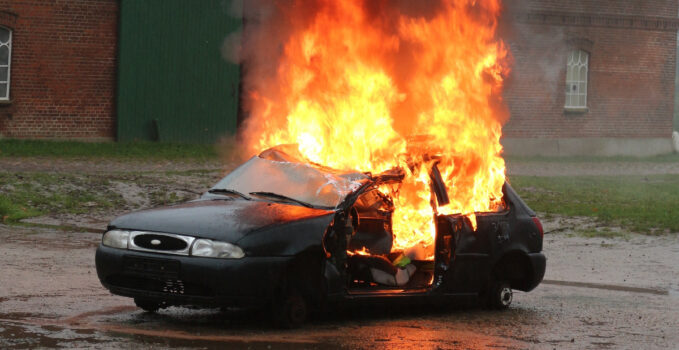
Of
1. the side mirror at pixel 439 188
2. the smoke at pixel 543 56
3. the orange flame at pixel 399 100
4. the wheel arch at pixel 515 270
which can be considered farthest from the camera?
the smoke at pixel 543 56

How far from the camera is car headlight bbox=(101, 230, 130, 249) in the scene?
29.5ft

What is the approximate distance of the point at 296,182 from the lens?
10016mm

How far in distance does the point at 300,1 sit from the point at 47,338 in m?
4.77

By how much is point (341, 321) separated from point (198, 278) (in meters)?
1.65

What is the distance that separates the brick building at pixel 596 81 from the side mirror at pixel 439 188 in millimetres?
23567

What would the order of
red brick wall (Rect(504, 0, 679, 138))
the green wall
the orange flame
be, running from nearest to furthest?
1. the orange flame
2. the green wall
3. red brick wall (Rect(504, 0, 679, 138))

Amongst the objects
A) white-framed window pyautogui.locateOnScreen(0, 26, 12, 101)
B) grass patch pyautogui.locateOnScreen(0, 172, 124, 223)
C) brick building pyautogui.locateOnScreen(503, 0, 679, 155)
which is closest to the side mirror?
grass patch pyautogui.locateOnScreen(0, 172, 124, 223)

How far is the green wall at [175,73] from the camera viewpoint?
2820cm

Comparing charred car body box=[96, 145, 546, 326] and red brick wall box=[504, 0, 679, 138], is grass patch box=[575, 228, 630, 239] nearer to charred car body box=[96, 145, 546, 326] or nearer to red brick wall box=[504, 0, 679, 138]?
charred car body box=[96, 145, 546, 326]

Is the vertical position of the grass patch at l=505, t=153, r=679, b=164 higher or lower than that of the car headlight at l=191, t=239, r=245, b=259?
higher

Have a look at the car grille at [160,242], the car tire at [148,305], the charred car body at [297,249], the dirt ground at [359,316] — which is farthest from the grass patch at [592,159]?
the car grille at [160,242]

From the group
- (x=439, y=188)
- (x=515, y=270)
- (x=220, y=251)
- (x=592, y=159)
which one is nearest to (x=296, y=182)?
(x=439, y=188)

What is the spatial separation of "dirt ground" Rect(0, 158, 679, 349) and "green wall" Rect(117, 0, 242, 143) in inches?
495

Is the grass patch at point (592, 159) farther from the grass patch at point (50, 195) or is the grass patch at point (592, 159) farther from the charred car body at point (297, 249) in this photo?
the charred car body at point (297, 249)
